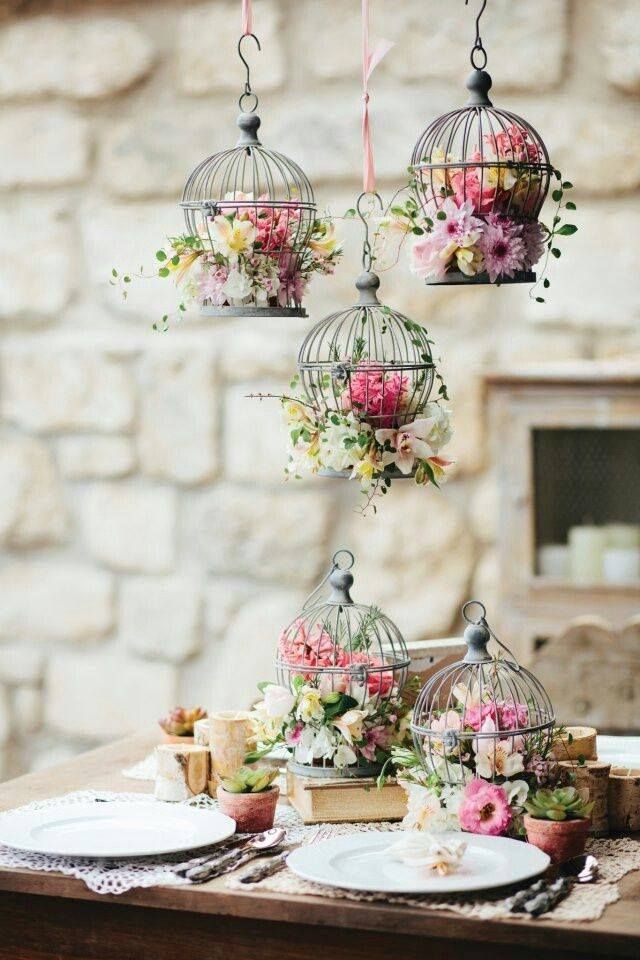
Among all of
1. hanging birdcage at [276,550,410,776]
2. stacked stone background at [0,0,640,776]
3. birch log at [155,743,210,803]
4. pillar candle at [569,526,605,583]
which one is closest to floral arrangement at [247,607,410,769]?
hanging birdcage at [276,550,410,776]

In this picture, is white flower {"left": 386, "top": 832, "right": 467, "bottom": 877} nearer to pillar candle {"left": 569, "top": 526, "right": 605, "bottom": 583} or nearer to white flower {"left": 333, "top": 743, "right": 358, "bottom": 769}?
white flower {"left": 333, "top": 743, "right": 358, "bottom": 769}

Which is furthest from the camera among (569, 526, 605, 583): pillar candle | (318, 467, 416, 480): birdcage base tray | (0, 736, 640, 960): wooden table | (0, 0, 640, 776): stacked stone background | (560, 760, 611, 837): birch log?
(0, 0, 640, 776): stacked stone background

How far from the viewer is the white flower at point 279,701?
5.87 feet

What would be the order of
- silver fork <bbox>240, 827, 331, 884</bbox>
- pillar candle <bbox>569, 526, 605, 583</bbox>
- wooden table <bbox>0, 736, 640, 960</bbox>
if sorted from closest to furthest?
wooden table <bbox>0, 736, 640, 960</bbox> < silver fork <bbox>240, 827, 331, 884</bbox> < pillar candle <bbox>569, 526, 605, 583</bbox>

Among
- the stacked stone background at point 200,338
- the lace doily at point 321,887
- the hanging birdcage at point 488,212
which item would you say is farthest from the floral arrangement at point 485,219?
the stacked stone background at point 200,338

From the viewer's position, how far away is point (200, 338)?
11.4 ft

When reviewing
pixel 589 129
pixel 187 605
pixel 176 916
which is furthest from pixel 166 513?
pixel 176 916

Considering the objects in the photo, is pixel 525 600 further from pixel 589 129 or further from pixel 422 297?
pixel 589 129

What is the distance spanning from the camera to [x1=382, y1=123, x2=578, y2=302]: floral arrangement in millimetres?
1812

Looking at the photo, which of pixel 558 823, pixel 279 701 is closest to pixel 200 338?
pixel 279 701

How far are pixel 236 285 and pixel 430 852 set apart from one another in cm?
80

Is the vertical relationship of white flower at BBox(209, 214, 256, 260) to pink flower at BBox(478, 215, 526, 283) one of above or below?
above

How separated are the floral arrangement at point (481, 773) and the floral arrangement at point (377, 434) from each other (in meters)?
0.31

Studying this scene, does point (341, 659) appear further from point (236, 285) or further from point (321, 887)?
point (236, 285)
